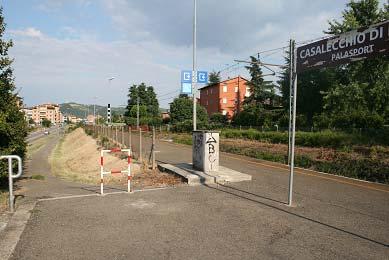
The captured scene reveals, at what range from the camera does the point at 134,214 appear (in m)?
8.49

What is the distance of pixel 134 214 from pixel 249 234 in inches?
106

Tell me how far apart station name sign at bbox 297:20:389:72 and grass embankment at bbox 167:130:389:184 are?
7.04 metres

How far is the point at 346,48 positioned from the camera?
8.48 meters

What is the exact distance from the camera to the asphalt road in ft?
19.8

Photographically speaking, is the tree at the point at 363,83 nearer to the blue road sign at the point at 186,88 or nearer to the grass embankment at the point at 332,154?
the grass embankment at the point at 332,154

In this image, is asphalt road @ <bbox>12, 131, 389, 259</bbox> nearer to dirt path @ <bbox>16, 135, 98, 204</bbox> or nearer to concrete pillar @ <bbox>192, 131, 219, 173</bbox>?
dirt path @ <bbox>16, 135, 98, 204</bbox>

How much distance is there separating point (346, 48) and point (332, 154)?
14.4 meters

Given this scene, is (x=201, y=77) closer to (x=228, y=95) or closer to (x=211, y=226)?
(x=211, y=226)

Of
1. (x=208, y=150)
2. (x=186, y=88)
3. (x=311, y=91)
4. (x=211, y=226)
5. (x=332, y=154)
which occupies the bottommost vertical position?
(x=211, y=226)

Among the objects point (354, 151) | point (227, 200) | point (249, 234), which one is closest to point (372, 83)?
point (354, 151)

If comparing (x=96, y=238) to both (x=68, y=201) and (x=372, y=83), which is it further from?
(x=372, y=83)

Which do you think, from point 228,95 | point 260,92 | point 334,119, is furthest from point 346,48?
point 228,95

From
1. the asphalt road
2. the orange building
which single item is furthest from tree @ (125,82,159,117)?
the asphalt road

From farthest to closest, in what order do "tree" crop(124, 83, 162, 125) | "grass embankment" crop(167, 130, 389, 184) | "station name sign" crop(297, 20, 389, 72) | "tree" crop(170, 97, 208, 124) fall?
"tree" crop(124, 83, 162, 125) → "tree" crop(170, 97, 208, 124) → "grass embankment" crop(167, 130, 389, 184) → "station name sign" crop(297, 20, 389, 72)
